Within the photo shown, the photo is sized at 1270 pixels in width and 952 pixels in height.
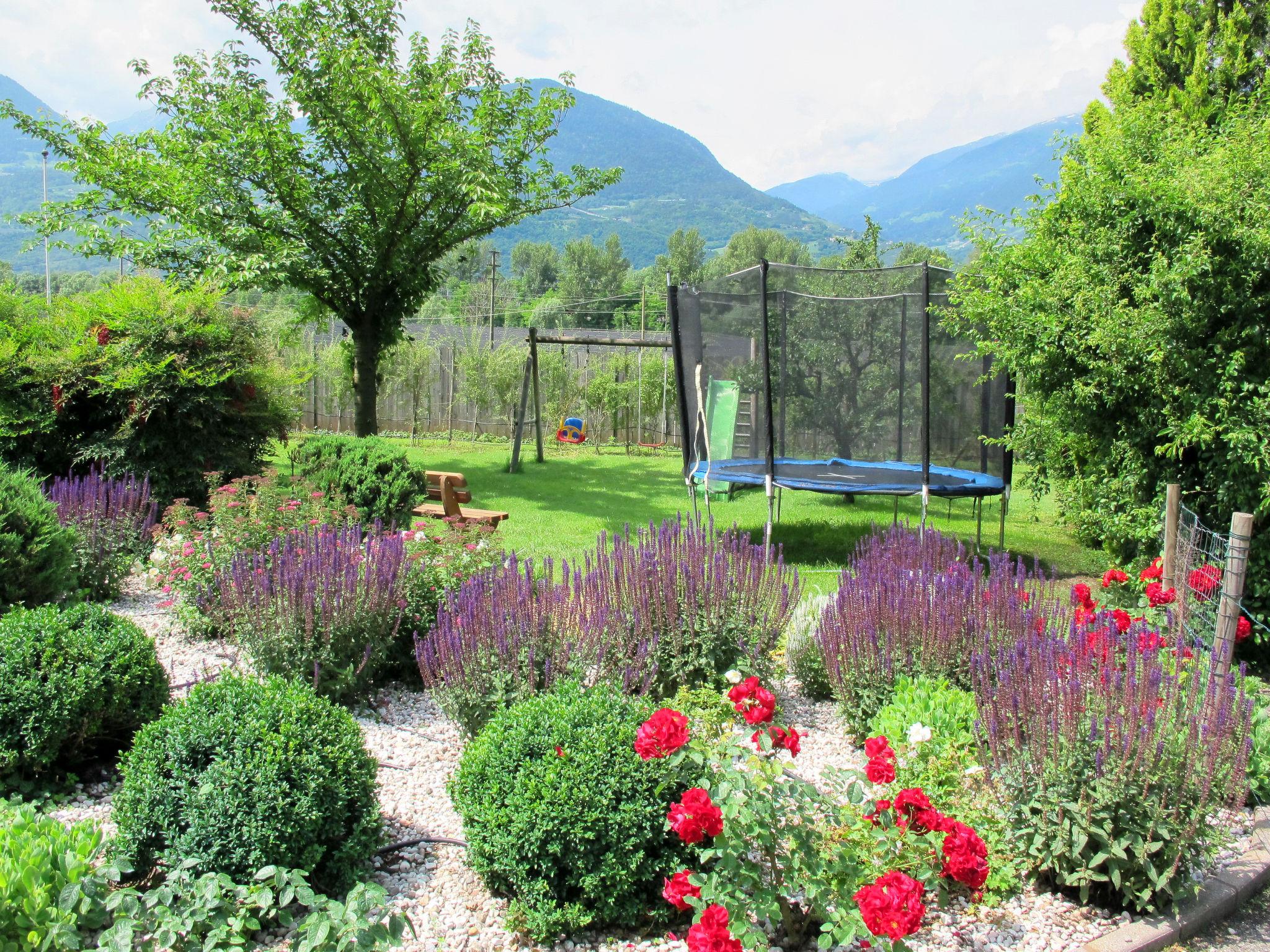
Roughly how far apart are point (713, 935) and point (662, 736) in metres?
0.48

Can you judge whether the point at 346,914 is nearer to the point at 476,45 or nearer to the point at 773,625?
the point at 773,625

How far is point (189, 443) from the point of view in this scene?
7602mm

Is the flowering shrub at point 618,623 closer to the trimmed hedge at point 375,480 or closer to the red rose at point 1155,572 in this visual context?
the red rose at point 1155,572

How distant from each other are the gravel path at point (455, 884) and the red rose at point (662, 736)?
22.0 inches

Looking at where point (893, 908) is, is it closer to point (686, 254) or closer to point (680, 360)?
point (680, 360)

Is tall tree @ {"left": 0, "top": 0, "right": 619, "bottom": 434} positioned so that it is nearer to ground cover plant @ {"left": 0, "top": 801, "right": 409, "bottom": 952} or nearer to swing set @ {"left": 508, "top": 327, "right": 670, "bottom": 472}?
swing set @ {"left": 508, "top": 327, "right": 670, "bottom": 472}

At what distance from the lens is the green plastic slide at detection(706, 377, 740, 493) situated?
8.09 meters

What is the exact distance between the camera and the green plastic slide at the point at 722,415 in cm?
809

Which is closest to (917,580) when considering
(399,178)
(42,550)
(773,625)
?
(773,625)

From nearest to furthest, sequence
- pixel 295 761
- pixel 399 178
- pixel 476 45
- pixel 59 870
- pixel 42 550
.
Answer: pixel 59 870
pixel 295 761
pixel 42 550
pixel 399 178
pixel 476 45

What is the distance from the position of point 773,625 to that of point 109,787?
2.74m

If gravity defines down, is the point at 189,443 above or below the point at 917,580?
above

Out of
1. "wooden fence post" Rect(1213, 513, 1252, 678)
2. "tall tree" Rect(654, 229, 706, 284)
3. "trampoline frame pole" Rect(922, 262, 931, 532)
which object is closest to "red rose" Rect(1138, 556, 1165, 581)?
"wooden fence post" Rect(1213, 513, 1252, 678)

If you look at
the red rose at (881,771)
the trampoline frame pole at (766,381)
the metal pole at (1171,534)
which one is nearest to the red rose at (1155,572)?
the metal pole at (1171,534)
